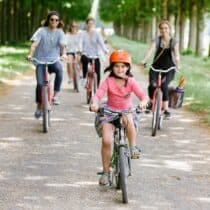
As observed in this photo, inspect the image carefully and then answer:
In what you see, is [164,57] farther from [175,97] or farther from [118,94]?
[118,94]

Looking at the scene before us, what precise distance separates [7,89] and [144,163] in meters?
9.65

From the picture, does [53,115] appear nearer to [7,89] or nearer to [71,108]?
[71,108]

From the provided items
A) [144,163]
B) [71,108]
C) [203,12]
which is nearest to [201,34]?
[203,12]

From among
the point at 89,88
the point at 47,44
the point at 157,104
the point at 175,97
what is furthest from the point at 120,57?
the point at 89,88

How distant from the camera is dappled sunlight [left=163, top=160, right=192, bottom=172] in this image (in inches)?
323

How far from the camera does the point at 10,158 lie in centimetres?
862

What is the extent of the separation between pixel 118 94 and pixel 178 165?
2038mm

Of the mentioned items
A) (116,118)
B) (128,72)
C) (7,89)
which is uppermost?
(128,72)

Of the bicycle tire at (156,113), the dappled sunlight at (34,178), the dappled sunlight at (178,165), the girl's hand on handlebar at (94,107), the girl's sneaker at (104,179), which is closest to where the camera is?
the girl's hand on handlebar at (94,107)

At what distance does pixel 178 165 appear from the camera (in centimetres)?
839

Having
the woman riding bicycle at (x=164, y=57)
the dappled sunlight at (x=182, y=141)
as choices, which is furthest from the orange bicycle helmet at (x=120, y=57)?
the woman riding bicycle at (x=164, y=57)

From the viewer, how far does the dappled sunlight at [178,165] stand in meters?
8.21

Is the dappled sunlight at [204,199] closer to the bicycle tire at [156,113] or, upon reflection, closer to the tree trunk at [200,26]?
the bicycle tire at [156,113]

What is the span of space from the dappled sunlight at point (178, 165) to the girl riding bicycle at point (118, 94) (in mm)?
1579
